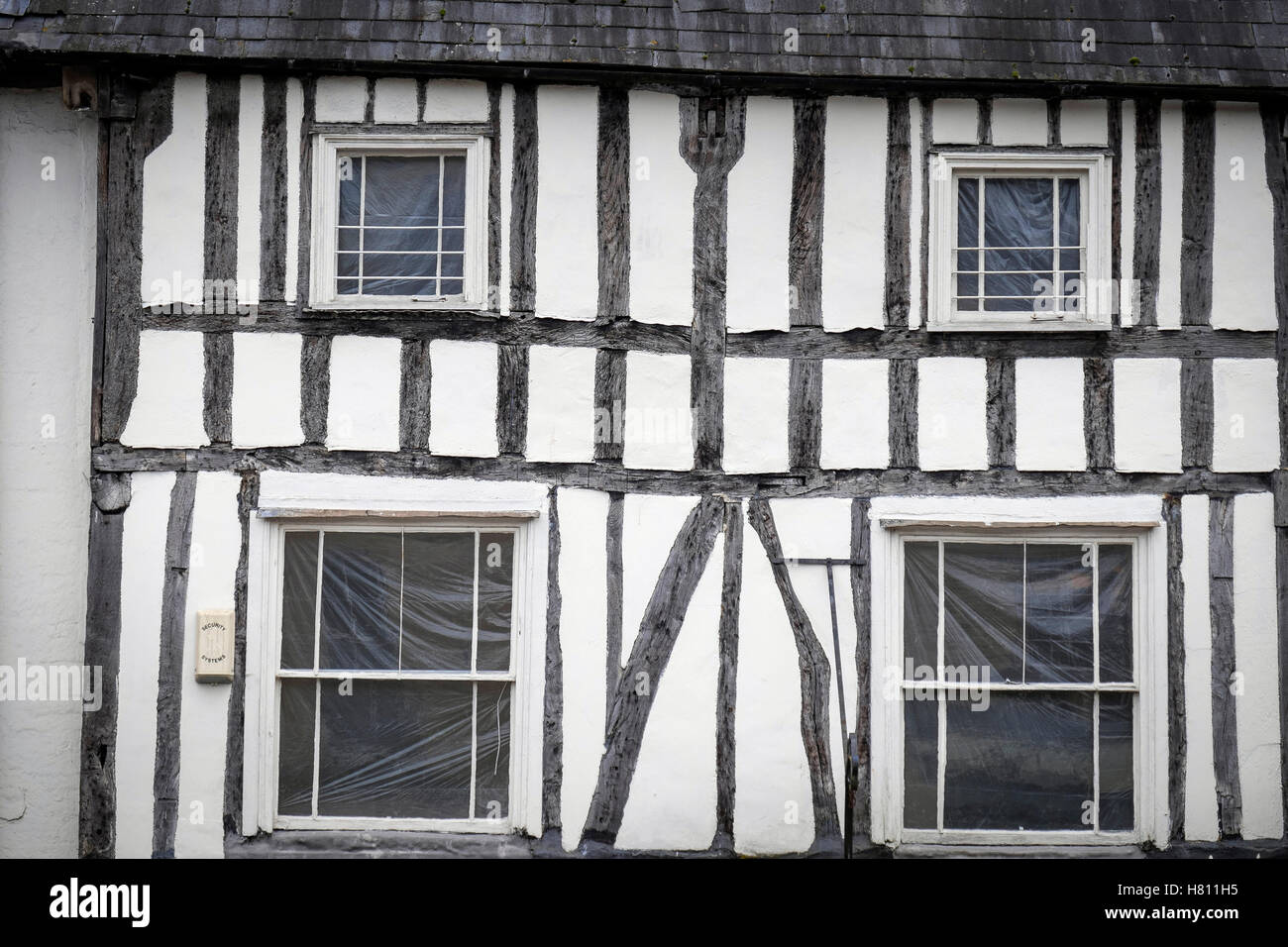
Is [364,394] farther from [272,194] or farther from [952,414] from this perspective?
[952,414]

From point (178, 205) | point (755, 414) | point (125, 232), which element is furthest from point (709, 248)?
point (125, 232)

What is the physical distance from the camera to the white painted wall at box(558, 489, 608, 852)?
281 inches

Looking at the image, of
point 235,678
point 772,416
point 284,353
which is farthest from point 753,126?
point 235,678

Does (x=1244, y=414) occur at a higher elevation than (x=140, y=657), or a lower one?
higher

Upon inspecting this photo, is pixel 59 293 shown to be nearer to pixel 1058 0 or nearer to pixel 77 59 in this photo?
pixel 77 59

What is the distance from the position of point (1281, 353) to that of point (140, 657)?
272 inches

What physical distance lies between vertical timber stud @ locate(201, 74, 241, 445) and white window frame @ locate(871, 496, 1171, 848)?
387 cm

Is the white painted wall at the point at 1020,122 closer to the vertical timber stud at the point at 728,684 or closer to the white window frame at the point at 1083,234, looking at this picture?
the white window frame at the point at 1083,234

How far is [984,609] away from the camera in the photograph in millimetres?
7379

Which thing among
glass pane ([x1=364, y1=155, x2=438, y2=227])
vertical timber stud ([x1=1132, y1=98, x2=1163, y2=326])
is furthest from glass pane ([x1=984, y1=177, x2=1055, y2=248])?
glass pane ([x1=364, y1=155, x2=438, y2=227])

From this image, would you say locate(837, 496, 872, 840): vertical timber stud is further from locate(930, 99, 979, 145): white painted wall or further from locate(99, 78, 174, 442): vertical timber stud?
locate(99, 78, 174, 442): vertical timber stud

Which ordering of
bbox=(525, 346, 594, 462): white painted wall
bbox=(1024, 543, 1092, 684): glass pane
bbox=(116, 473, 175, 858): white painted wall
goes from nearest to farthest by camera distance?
1. bbox=(116, 473, 175, 858): white painted wall
2. bbox=(525, 346, 594, 462): white painted wall
3. bbox=(1024, 543, 1092, 684): glass pane

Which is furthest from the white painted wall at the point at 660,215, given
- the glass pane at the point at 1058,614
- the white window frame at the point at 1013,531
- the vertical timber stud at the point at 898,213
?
the glass pane at the point at 1058,614

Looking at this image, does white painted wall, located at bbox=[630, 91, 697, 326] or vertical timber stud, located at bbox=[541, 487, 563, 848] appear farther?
white painted wall, located at bbox=[630, 91, 697, 326]
